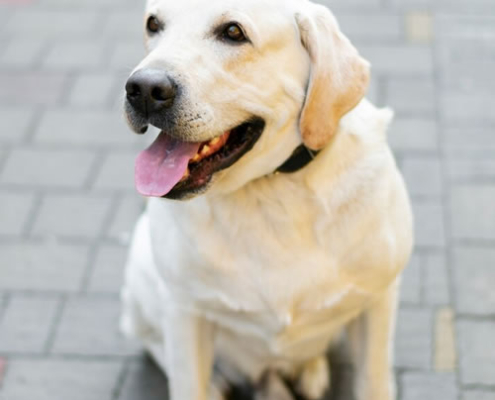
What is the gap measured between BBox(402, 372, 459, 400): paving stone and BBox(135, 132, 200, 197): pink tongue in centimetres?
134

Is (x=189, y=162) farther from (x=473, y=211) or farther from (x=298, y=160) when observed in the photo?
(x=473, y=211)

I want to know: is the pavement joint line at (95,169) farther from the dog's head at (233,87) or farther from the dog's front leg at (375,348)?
the dog's head at (233,87)

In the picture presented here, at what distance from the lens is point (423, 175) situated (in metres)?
4.49

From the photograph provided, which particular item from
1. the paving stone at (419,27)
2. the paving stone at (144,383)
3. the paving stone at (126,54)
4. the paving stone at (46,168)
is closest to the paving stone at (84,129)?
the paving stone at (46,168)

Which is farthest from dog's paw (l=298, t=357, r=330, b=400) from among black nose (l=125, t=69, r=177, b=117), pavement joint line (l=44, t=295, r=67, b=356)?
black nose (l=125, t=69, r=177, b=117)

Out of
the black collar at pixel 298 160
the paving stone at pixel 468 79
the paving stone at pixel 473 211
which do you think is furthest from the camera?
the paving stone at pixel 468 79

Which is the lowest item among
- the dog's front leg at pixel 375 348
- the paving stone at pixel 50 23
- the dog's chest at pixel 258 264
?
the paving stone at pixel 50 23

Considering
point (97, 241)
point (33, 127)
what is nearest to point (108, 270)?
point (97, 241)

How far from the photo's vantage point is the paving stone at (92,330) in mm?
3736

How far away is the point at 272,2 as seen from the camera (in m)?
2.54

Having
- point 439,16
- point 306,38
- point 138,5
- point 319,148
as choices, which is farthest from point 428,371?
point 138,5

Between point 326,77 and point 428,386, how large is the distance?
1390 mm

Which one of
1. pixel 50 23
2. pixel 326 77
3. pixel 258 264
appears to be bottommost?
pixel 50 23

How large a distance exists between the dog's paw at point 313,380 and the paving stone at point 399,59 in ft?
7.25
